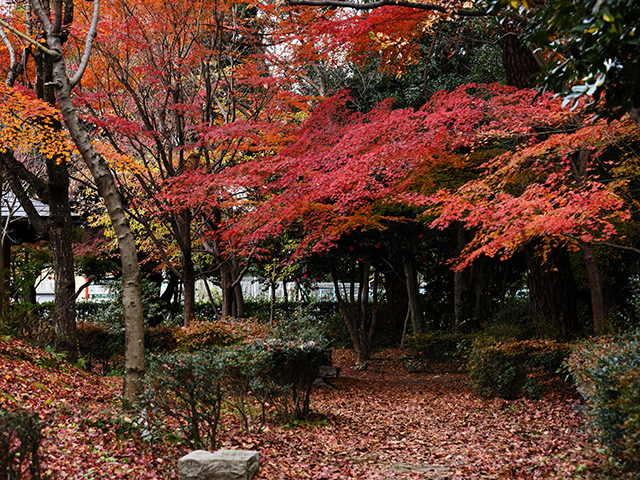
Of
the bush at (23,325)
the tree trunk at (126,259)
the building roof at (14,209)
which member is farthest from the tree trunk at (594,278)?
the building roof at (14,209)

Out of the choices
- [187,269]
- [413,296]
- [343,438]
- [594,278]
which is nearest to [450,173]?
[594,278]

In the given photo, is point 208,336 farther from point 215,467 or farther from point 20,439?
point 20,439

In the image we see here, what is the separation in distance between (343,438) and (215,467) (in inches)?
98.0

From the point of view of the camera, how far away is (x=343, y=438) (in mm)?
6215

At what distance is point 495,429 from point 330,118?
20.3 ft

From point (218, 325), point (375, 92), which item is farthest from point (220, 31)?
point (375, 92)

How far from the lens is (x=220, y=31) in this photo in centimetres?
944

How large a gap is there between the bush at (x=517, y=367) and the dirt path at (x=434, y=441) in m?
0.24

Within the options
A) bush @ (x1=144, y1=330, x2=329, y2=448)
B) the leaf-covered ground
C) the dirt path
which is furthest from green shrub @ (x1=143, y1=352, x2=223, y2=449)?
the dirt path

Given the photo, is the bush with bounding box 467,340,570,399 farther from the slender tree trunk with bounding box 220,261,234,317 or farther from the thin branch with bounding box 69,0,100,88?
the thin branch with bounding box 69,0,100,88

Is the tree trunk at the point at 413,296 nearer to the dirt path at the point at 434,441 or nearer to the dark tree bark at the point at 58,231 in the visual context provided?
the dirt path at the point at 434,441

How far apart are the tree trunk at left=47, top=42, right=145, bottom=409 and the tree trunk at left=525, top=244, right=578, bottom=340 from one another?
249 inches

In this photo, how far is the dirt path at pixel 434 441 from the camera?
475cm

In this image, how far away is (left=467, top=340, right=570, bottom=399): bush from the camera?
7.63 metres
